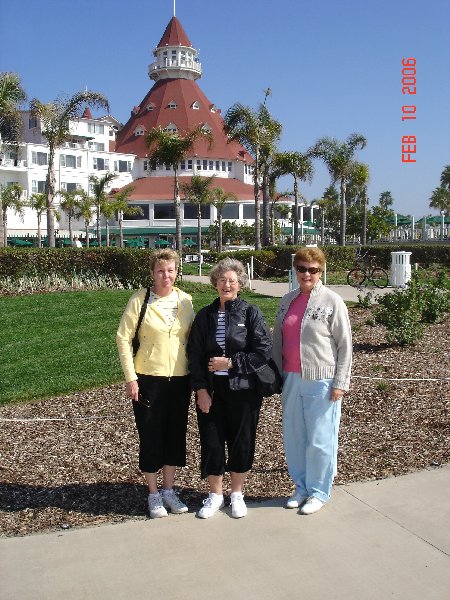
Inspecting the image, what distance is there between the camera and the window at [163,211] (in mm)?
74000

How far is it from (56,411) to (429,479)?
3.73 m

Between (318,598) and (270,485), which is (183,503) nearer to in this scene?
(270,485)

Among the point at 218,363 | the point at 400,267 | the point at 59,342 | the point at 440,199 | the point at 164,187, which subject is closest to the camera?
the point at 218,363

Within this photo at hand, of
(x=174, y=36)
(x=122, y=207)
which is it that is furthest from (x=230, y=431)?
(x=174, y=36)

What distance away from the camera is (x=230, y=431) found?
4.33 meters

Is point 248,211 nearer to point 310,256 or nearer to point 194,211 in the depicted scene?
point 194,211

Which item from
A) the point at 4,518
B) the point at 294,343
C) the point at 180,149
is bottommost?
the point at 4,518

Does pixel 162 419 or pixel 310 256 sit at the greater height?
pixel 310 256

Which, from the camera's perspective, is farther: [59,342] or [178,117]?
[178,117]

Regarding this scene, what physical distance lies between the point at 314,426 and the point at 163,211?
7113cm

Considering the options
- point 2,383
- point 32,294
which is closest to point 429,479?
point 2,383

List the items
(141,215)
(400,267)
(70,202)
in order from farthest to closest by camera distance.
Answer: (141,215)
(70,202)
(400,267)

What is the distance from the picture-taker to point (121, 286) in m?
18.9

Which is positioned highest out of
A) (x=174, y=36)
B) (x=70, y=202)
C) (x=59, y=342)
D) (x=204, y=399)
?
(x=174, y=36)
